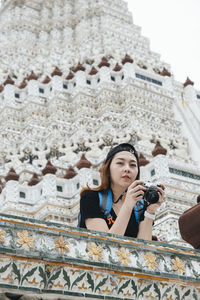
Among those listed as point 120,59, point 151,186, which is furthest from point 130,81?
point 151,186

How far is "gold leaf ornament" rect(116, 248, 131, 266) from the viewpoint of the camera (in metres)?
4.05

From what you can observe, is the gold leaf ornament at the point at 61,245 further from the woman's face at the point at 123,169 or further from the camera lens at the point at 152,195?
the woman's face at the point at 123,169

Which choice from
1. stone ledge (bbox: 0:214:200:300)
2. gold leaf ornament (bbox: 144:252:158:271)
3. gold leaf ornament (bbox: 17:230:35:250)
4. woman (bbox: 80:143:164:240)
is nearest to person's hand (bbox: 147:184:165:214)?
woman (bbox: 80:143:164:240)

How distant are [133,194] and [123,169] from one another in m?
0.53

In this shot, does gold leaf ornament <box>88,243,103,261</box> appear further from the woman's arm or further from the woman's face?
the woman's face

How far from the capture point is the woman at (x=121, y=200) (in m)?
4.73

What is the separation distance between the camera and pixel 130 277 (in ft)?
13.1

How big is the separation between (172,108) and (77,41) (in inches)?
435

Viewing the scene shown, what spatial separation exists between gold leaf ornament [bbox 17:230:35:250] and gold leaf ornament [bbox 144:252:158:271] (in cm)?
94

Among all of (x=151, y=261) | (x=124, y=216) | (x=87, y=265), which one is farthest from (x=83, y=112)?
(x=87, y=265)

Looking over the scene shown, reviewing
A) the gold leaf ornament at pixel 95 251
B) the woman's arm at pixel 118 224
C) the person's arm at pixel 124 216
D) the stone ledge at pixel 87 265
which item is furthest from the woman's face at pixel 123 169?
the gold leaf ornament at pixel 95 251

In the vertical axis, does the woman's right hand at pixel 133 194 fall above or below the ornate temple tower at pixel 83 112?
below

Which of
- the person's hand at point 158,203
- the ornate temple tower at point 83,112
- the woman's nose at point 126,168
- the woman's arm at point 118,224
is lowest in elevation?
the woman's arm at point 118,224

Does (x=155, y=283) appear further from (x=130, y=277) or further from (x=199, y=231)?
(x=199, y=231)
